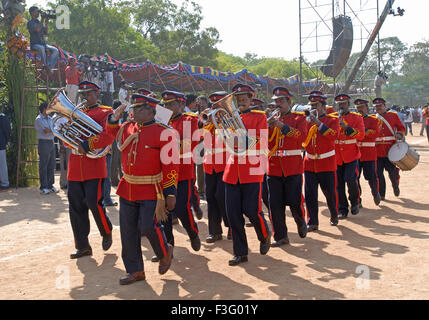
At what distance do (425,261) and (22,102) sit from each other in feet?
33.2

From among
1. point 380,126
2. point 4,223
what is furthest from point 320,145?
point 4,223

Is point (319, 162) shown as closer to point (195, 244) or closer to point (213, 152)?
point (213, 152)

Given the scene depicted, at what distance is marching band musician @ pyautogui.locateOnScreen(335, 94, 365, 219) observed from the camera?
8.71 m

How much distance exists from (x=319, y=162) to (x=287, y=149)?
1.18m

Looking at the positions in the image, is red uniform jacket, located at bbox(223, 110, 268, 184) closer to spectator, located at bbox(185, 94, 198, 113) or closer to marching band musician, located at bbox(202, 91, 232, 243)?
marching band musician, located at bbox(202, 91, 232, 243)

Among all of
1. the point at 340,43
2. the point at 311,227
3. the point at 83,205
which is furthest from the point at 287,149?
the point at 340,43

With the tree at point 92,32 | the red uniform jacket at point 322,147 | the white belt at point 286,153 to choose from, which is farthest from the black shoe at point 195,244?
the tree at point 92,32

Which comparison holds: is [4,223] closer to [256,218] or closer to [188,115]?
[188,115]

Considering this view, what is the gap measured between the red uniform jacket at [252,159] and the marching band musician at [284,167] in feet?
2.54

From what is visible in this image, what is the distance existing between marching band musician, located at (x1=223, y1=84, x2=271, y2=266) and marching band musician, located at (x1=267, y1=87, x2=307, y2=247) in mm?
803

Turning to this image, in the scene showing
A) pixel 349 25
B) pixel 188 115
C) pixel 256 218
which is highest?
pixel 349 25

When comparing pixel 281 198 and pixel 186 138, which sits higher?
pixel 186 138

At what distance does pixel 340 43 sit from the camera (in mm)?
21250

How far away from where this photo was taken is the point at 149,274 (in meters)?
5.66
